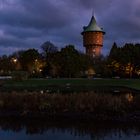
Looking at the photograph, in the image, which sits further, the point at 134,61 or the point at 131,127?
the point at 134,61

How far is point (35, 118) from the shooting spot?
24.6 m

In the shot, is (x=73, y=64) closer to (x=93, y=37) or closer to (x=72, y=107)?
(x=72, y=107)

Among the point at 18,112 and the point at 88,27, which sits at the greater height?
the point at 88,27

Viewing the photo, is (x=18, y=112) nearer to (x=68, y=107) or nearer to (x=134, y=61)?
(x=68, y=107)

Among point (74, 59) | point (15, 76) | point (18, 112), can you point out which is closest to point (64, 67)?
point (74, 59)

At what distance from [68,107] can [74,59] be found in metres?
73.1

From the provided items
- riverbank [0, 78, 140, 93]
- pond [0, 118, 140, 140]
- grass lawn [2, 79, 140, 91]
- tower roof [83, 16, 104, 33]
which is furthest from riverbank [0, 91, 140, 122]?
tower roof [83, 16, 104, 33]

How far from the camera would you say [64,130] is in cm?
2106

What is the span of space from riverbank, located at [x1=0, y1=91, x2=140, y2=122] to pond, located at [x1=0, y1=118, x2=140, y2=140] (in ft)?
4.45

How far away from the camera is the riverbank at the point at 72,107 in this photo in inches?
967

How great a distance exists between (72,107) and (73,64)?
2805 inches

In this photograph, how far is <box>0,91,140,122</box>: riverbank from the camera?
2456cm

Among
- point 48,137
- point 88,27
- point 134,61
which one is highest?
point 88,27

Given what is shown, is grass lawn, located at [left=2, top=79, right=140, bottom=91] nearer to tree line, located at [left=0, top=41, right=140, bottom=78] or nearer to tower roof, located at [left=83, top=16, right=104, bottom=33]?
tree line, located at [left=0, top=41, right=140, bottom=78]
